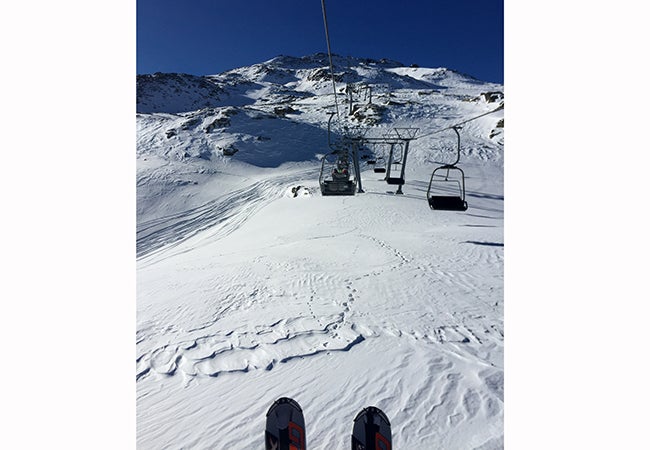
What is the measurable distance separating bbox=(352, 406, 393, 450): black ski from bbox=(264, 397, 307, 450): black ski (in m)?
0.49

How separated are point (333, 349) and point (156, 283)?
18.3 feet

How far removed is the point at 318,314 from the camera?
17.4 ft

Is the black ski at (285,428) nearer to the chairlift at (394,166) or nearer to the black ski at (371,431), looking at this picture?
the black ski at (371,431)

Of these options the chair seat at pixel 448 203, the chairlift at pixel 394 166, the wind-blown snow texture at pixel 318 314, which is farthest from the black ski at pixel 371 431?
the chairlift at pixel 394 166

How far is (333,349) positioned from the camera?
14.0 ft

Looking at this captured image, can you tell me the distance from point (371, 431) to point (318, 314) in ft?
8.81

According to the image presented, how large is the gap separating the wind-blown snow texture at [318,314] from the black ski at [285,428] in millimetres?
286

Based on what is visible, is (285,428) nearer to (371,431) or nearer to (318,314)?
(371,431)

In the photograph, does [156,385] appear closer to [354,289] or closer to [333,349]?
[333,349]

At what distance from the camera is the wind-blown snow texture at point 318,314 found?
3160 mm

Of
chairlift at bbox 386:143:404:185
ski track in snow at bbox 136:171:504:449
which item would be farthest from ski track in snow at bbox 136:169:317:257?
ski track in snow at bbox 136:171:504:449

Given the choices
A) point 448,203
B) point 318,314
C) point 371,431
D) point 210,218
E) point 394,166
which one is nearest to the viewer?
point 371,431

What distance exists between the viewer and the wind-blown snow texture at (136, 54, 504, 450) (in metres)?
3.16

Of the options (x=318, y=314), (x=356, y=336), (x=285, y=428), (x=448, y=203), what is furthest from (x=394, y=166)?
(x=285, y=428)
